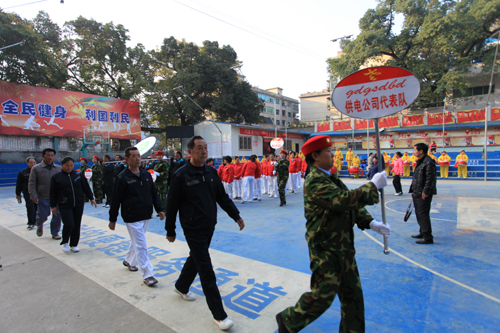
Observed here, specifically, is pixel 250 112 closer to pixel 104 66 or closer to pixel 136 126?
pixel 136 126

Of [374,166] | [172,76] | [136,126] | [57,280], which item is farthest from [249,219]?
[172,76]

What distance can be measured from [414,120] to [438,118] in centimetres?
205

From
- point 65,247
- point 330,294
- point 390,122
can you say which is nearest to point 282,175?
point 65,247

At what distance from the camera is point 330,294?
2197 mm

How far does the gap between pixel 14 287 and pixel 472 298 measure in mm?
5821

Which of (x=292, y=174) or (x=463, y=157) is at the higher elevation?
(x=463, y=157)

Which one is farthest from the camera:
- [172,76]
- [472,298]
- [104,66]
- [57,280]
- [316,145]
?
[172,76]

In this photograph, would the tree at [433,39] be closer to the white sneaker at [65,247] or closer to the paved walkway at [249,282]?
the paved walkway at [249,282]

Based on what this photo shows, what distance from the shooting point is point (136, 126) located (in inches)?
1143

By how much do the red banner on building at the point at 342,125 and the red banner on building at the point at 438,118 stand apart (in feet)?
25.0

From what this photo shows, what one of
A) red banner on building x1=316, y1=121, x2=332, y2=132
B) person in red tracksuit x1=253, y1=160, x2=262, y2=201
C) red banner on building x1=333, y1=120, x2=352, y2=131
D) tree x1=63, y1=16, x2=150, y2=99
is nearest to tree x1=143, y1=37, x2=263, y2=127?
tree x1=63, y1=16, x2=150, y2=99

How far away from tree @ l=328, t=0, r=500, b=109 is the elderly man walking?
97.7ft

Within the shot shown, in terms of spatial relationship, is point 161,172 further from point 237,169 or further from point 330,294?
point 330,294

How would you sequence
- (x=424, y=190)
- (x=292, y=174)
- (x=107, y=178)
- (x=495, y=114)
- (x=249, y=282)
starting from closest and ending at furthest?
(x=249, y=282)
(x=424, y=190)
(x=107, y=178)
(x=292, y=174)
(x=495, y=114)
